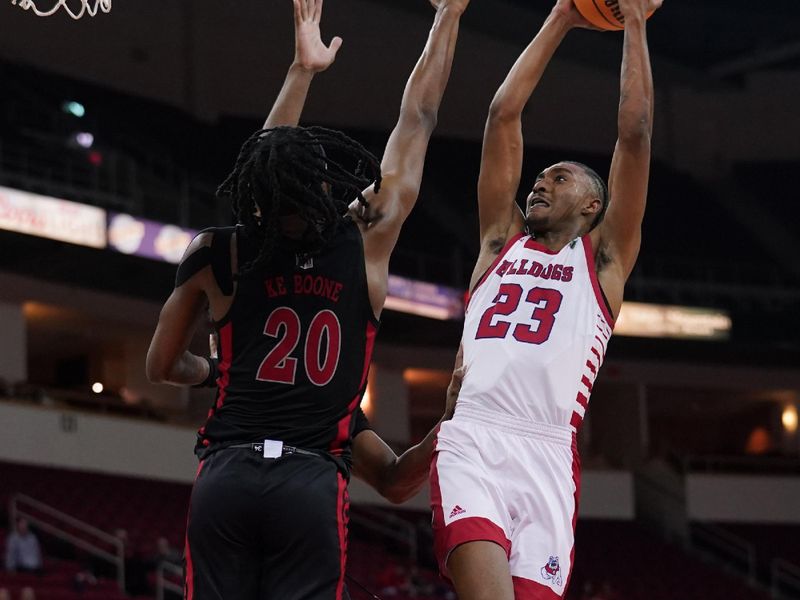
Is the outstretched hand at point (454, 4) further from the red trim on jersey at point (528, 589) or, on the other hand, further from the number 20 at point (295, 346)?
the red trim on jersey at point (528, 589)

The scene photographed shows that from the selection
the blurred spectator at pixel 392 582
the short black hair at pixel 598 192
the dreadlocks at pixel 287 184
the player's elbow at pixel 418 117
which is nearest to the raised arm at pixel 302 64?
the player's elbow at pixel 418 117

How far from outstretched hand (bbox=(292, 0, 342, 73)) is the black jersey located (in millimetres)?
A: 871

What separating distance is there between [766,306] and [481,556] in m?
23.9

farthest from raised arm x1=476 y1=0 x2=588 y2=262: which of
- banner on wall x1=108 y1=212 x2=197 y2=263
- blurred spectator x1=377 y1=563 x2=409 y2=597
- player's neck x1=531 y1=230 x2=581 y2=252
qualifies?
banner on wall x1=108 y1=212 x2=197 y2=263

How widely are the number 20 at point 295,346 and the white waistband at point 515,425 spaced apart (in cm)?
89

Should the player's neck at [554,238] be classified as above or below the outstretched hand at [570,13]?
below

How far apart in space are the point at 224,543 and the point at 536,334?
1.41 meters

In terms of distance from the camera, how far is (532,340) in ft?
14.9

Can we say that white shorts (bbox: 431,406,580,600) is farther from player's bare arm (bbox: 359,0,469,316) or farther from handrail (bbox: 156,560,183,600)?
handrail (bbox: 156,560,183,600)

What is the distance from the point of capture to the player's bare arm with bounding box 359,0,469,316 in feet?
13.0

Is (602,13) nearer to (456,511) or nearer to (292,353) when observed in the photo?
(456,511)

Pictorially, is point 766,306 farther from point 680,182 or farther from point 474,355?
point 474,355

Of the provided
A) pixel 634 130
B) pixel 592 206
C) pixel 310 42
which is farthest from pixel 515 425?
pixel 310 42

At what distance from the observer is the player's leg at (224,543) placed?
3582 millimetres
